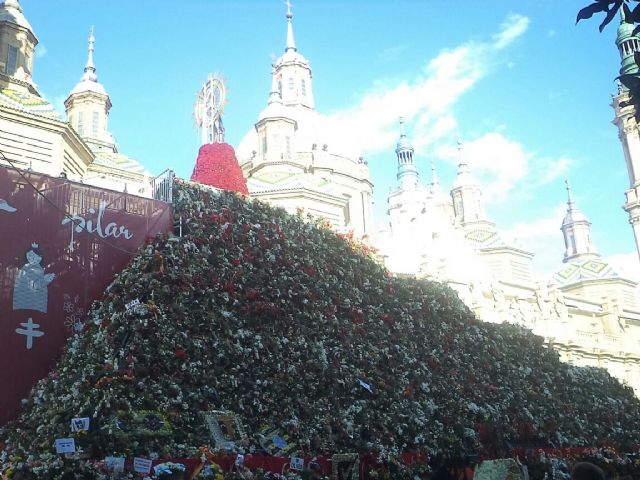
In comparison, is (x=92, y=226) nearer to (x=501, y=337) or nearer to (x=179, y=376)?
(x=179, y=376)

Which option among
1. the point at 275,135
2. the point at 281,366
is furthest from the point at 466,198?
the point at 281,366

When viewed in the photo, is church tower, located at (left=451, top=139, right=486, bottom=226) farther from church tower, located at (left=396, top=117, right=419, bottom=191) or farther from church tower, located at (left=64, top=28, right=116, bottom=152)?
church tower, located at (left=64, top=28, right=116, bottom=152)

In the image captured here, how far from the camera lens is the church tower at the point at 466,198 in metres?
70.6

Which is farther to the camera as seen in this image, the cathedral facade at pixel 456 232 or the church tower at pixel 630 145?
the church tower at pixel 630 145

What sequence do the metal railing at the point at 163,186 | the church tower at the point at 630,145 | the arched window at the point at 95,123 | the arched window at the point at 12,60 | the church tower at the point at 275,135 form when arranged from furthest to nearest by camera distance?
the church tower at the point at 630,145 → the church tower at the point at 275,135 → the arched window at the point at 95,123 → the arched window at the point at 12,60 → the metal railing at the point at 163,186

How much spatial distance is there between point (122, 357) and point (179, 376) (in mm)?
1173

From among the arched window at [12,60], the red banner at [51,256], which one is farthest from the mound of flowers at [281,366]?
the arched window at [12,60]

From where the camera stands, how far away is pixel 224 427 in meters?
12.9

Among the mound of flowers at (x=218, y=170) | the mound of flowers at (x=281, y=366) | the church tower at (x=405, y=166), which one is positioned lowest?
the mound of flowers at (x=281, y=366)

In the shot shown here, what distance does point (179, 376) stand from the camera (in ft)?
44.3

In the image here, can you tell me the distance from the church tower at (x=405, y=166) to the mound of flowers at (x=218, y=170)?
59.2m

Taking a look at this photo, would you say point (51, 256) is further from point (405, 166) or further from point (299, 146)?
point (405, 166)

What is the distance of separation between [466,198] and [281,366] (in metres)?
60.2

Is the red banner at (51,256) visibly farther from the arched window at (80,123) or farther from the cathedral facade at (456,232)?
the arched window at (80,123)
